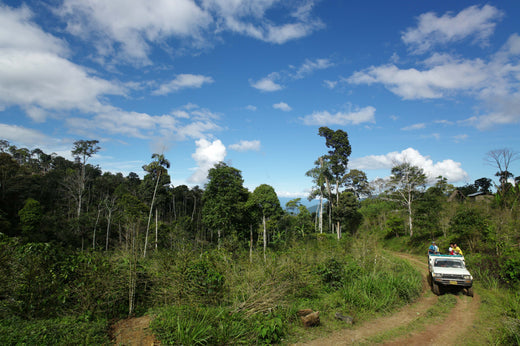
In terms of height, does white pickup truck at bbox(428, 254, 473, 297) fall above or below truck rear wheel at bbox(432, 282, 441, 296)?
above

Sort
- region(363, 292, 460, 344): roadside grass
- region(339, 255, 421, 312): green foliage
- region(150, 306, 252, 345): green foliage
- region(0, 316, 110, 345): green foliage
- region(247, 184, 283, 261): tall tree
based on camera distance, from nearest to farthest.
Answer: region(0, 316, 110, 345): green foliage, region(150, 306, 252, 345): green foliage, region(363, 292, 460, 344): roadside grass, region(339, 255, 421, 312): green foliage, region(247, 184, 283, 261): tall tree

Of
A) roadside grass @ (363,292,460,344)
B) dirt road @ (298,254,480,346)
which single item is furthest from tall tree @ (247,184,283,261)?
dirt road @ (298,254,480,346)

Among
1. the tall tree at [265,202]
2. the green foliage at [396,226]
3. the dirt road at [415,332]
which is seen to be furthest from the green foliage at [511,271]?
the green foliage at [396,226]

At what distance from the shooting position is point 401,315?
7.71 meters

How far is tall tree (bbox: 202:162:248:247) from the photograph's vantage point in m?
24.9

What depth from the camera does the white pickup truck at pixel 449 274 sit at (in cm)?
908

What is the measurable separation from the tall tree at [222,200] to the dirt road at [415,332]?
18496mm

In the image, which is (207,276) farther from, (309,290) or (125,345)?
(309,290)

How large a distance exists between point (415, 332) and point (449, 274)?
4.04m

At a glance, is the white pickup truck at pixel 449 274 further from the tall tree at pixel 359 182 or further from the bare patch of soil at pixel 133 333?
the tall tree at pixel 359 182

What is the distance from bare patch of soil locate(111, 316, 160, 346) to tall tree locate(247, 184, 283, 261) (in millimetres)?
19179

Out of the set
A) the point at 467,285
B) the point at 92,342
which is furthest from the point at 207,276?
the point at 467,285

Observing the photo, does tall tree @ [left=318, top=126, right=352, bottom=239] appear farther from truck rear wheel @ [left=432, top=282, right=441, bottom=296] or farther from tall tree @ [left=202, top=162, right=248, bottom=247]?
truck rear wheel @ [left=432, top=282, right=441, bottom=296]

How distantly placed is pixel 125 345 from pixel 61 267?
3.01 m
